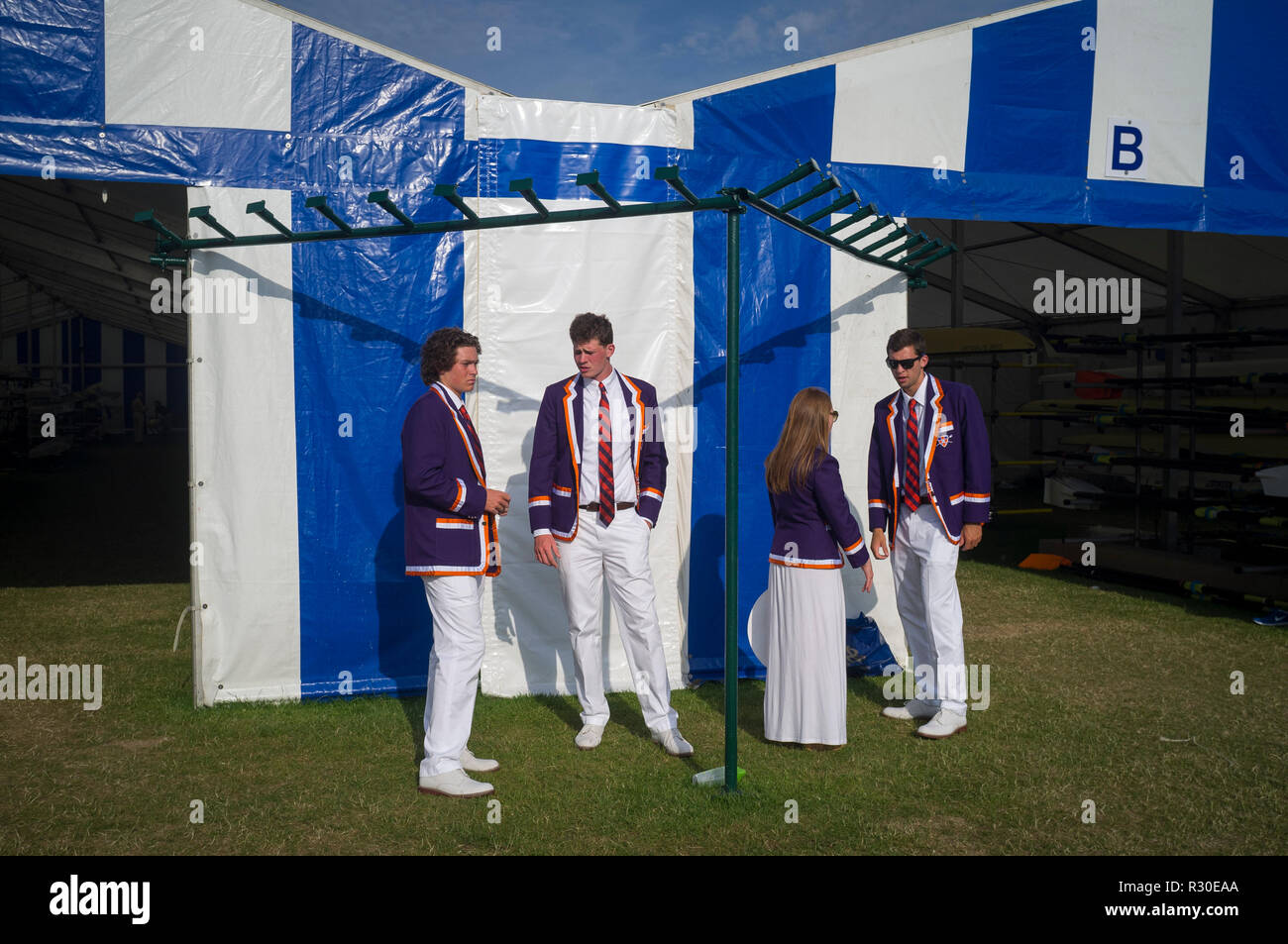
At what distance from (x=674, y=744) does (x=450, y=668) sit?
1144mm

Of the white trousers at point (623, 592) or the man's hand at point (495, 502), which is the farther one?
the white trousers at point (623, 592)

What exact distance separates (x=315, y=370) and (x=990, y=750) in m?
3.94

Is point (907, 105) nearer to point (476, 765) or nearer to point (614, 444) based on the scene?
point (614, 444)

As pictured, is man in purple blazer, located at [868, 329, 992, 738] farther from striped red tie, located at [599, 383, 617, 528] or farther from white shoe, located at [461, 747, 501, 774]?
white shoe, located at [461, 747, 501, 774]

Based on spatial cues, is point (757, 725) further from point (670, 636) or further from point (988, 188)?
point (988, 188)

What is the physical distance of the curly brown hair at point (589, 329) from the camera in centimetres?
454

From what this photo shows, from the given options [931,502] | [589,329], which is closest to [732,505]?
[589,329]

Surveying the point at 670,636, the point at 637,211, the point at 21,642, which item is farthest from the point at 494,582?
the point at 21,642

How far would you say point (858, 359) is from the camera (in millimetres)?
6055

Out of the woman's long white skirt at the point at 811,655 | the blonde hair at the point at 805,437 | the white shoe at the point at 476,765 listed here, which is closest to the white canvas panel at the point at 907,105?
the blonde hair at the point at 805,437

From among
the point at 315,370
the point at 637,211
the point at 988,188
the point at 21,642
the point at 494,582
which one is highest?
the point at 988,188

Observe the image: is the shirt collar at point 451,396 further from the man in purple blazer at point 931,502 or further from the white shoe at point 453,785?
the man in purple blazer at point 931,502

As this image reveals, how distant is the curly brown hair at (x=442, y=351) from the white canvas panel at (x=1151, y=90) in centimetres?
420

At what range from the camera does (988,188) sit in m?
6.02
